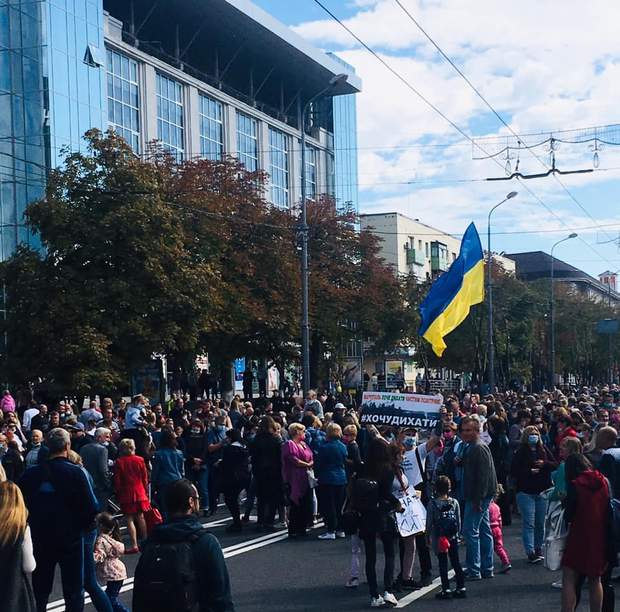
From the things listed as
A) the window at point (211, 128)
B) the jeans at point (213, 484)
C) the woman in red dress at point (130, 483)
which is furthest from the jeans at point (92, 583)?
the window at point (211, 128)

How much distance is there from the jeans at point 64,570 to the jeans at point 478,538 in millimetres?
4303

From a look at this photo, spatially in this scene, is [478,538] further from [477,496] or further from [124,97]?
[124,97]

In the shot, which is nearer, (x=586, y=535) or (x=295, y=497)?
(x=586, y=535)

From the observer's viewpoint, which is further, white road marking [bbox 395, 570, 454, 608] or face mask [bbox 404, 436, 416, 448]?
face mask [bbox 404, 436, 416, 448]

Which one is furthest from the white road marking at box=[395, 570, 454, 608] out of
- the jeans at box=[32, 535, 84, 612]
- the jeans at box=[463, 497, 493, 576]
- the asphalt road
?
the jeans at box=[32, 535, 84, 612]

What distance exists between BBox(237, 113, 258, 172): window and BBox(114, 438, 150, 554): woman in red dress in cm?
5332

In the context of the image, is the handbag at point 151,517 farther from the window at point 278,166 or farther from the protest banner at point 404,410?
the window at point 278,166

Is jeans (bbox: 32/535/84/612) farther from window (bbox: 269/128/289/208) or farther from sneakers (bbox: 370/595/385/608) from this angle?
window (bbox: 269/128/289/208)

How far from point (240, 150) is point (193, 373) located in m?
29.3

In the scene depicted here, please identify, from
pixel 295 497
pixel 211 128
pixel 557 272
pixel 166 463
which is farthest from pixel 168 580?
pixel 557 272

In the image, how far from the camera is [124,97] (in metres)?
54.2

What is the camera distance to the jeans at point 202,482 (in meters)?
16.8

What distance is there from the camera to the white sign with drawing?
10.6 m

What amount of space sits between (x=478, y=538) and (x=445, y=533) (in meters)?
0.78
